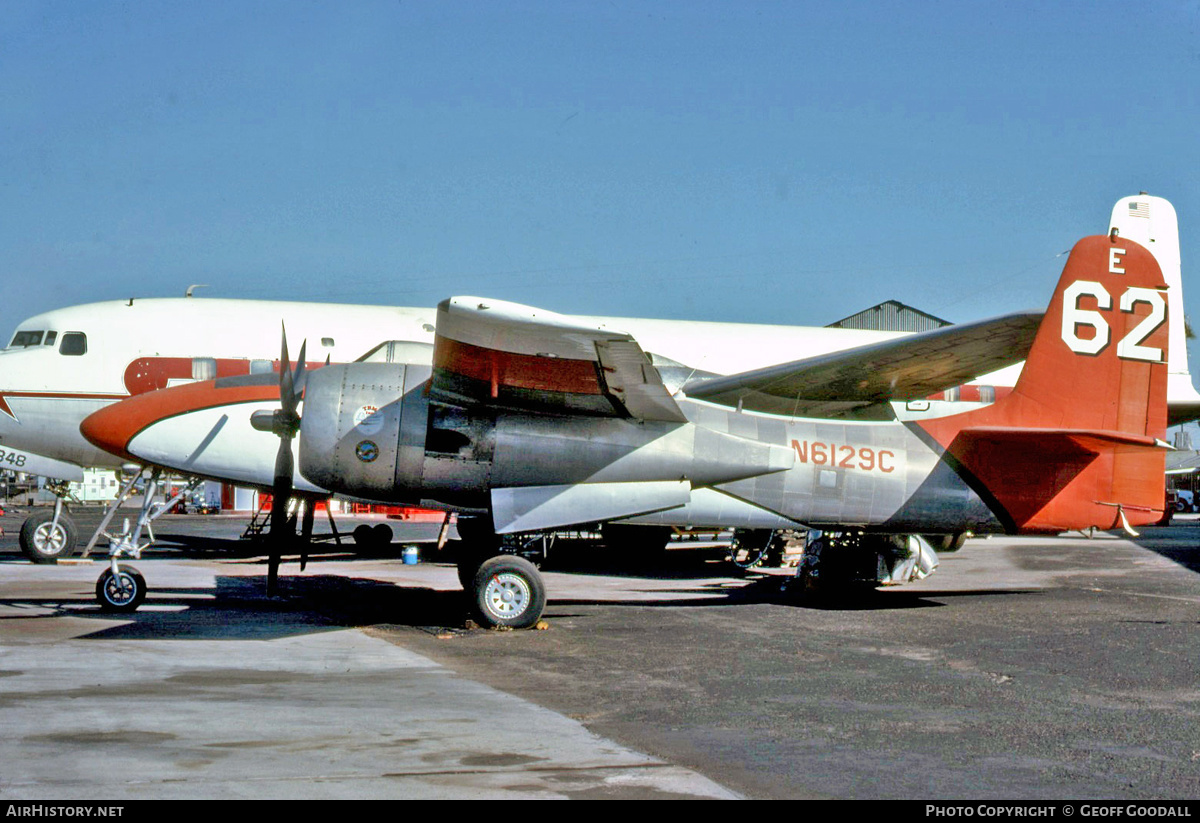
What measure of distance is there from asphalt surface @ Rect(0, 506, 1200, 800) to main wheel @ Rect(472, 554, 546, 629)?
25cm

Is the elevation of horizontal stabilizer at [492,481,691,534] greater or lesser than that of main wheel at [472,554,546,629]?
greater

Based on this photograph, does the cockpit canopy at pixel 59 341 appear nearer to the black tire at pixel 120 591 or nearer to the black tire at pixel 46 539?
the black tire at pixel 46 539

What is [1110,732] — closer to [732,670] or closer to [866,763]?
[866,763]

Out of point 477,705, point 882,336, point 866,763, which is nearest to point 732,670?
→ point 477,705

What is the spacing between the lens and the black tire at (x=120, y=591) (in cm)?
1359

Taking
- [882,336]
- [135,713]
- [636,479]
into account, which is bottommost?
[135,713]

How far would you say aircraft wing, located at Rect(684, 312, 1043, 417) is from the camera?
48.4 ft

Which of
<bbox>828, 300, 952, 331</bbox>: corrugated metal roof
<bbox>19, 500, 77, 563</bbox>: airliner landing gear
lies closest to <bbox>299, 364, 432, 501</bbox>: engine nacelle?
<bbox>19, 500, 77, 563</bbox>: airliner landing gear

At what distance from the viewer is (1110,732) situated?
7.62 m

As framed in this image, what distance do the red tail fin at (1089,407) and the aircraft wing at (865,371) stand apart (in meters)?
0.69

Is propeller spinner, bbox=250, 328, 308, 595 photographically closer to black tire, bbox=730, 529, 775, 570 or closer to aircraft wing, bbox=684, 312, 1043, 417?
aircraft wing, bbox=684, 312, 1043, 417

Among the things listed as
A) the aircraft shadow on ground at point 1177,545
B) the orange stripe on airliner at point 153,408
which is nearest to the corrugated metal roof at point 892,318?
the aircraft shadow on ground at point 1177,545
